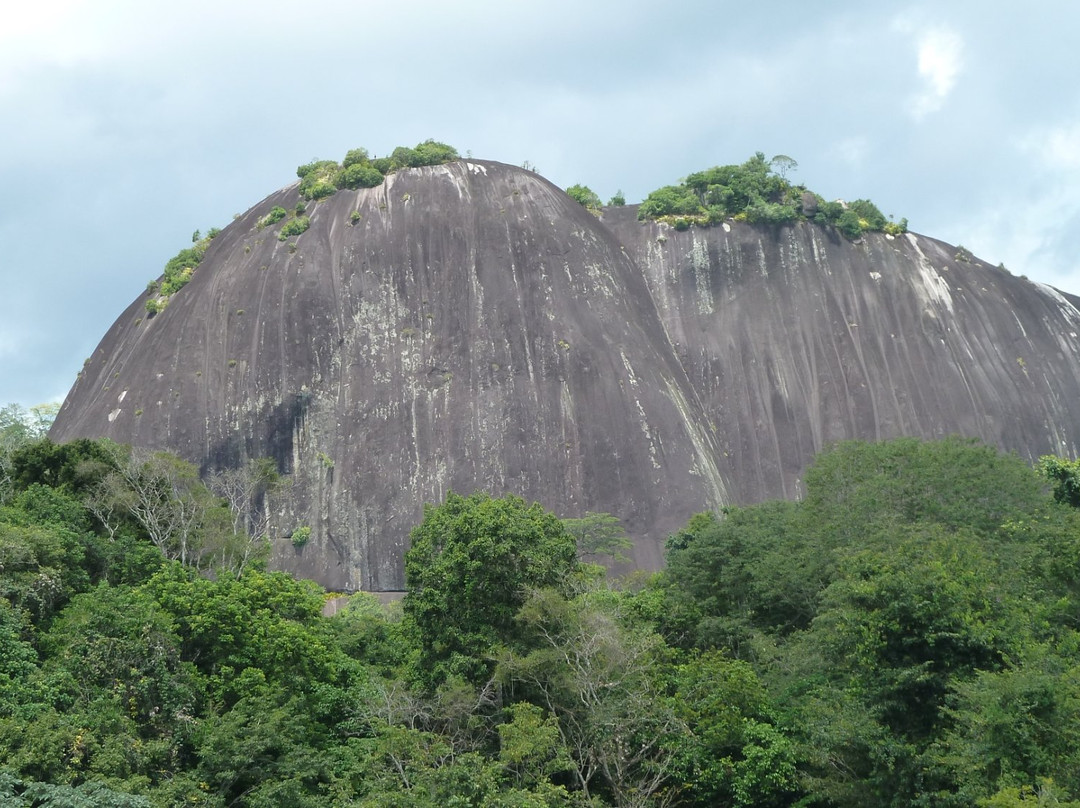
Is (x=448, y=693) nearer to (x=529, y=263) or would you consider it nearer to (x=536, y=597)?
(x=536, y=597)

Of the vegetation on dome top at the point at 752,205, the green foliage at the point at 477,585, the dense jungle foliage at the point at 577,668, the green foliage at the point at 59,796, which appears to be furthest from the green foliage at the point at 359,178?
the green foliage at the point at 59,796

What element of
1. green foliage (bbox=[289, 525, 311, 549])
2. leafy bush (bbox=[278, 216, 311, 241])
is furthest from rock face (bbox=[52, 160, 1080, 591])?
leafy bush (bbox=[278, 216, 311, 241])

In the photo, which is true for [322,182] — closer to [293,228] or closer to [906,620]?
[293,228]

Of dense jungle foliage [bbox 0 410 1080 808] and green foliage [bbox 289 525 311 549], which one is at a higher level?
green foliage [bbox 289 525 311 549]

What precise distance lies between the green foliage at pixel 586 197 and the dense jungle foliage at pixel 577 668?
3978 centimetres

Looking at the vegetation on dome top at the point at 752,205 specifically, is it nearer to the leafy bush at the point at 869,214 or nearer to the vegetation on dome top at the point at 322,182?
the leafy bush at the point at 869,214

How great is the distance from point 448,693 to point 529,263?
36129mm

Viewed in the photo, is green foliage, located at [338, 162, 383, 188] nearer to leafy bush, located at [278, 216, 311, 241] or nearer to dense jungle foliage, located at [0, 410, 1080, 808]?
leafy bush, located at [278, 216, 311, 241]

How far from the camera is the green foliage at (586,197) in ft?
221

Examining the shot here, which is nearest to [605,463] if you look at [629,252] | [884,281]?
[629,252]

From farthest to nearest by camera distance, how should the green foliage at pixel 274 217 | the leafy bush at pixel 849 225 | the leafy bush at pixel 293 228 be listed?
1. the leafy bush at pixel 849 225
2. the green foliage at pixel 274 217
3. the leafy bush at pixel 293 228

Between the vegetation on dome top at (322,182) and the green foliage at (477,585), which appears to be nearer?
the green foliage at (477,585)

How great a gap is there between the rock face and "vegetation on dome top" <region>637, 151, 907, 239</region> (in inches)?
33.7

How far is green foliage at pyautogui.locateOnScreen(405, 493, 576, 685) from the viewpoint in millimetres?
23406
